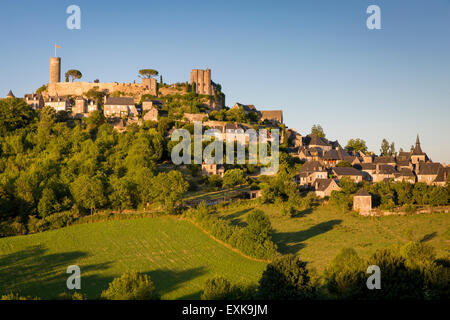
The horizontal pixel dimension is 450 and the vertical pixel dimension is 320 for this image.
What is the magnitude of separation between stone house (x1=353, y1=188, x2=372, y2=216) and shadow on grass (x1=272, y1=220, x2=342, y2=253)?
4028mm

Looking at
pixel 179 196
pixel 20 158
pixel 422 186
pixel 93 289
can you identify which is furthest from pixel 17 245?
pixel 422 186

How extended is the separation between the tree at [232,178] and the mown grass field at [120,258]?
1286 cm

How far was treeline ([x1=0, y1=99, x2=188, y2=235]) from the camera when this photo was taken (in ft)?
149

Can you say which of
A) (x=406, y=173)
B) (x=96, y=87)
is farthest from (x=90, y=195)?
(x=96, y=87)

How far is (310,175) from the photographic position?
59000mm

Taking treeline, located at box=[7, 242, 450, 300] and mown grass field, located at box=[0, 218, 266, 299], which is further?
mown grass field, located at box=[0, 218, 266, 299]

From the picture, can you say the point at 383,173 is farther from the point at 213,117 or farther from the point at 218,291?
the point at 218,291

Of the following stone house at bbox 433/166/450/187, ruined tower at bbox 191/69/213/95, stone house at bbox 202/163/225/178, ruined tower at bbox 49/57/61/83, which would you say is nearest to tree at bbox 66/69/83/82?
ruined tower at bbox 49/57/61/83

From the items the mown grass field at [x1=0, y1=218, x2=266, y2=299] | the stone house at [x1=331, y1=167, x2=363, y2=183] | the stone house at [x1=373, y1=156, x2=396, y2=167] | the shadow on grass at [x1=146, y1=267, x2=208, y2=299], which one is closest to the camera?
the shadow on grass at [x1=146, y1=267, x2=208, y2=299]

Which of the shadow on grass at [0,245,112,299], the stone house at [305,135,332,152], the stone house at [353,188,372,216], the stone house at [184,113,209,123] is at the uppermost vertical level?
the stone house at [184,113,209,123]

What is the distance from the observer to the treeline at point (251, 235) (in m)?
33.3

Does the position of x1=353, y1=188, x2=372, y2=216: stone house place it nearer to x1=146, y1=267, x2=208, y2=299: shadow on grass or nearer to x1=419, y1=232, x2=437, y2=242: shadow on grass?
x1=419, y1=232, x2=437, y2=242: shadow on grass

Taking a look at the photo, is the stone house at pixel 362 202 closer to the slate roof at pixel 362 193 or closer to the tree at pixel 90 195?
the slate roof at pixel 362 193

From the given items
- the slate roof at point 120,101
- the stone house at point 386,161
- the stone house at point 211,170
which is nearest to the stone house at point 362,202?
the stone house at point 211,170
